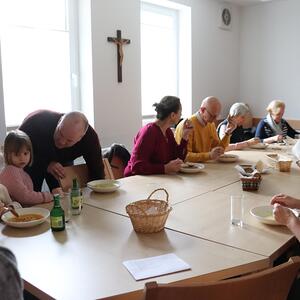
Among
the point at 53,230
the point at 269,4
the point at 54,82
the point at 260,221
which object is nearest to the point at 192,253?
the point at 260,221

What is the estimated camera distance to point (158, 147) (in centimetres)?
284

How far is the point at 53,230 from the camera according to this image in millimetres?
1591

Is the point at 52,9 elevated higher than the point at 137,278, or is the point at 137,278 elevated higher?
the point at 52,9

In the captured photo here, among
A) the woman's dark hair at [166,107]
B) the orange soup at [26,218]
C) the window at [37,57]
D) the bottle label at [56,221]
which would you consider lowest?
the orange soup at [26,218]

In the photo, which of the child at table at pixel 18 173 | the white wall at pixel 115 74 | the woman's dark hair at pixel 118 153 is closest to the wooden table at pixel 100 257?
the child at table at pixel 18 173

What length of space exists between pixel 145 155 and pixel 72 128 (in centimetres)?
60

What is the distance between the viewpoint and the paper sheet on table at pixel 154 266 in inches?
48.4

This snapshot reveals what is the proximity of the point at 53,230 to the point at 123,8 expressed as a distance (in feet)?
10.3

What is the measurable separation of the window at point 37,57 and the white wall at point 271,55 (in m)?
3.12

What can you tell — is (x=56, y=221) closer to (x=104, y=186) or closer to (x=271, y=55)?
(x=104, y=186)

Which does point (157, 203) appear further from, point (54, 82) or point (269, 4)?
point (269, 4)

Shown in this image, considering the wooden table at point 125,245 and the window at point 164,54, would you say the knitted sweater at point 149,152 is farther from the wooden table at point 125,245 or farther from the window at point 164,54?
the window at point 164,54

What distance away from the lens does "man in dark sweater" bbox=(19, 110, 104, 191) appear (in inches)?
94.3

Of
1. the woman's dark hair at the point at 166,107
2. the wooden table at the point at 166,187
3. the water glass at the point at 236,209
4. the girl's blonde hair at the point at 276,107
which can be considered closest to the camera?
the water glass at the point at 236,209
